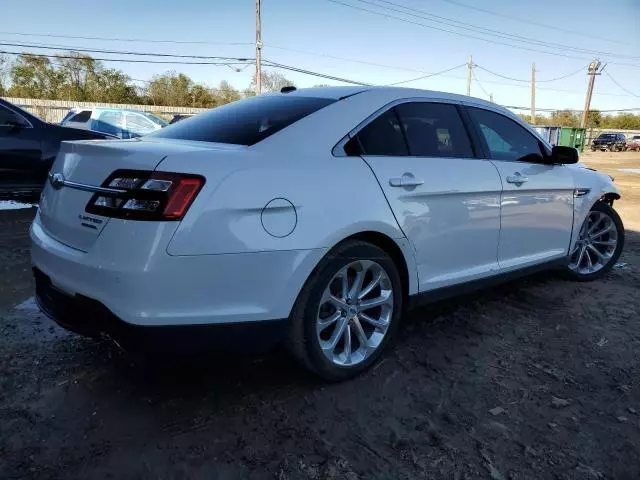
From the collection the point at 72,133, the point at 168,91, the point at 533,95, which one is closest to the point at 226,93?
the point at 168,91

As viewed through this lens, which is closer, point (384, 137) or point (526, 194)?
point (384, 137)

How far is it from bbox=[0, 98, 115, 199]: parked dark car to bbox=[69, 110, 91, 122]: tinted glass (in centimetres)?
923

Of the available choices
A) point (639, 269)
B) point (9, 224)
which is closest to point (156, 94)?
point (9, 224)

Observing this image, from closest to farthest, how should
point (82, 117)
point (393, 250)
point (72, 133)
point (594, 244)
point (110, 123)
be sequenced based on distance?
point (393, 250), point (594, 244), point (72, 133), point (110, 123), point (82, 117)

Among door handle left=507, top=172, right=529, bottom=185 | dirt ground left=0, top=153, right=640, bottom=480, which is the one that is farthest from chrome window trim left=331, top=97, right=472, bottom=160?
dirt ground left=0, top=153, right=640, bottom=480

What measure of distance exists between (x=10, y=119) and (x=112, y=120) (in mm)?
9080

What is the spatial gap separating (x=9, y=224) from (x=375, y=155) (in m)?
5.40

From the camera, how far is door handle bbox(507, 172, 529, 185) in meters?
3.49

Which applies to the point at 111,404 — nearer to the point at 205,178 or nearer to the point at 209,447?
the point at 209,447

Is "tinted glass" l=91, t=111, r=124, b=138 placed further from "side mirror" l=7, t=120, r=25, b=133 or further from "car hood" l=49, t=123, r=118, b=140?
"side mirror" l=7, t=120, r=25, b=133

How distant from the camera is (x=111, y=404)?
7.97 ft

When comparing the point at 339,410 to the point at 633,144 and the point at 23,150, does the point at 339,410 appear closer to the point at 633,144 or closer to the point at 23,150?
the point at 23,150

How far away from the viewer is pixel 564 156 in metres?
3.94

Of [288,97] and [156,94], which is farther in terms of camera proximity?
[156,94]
